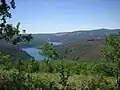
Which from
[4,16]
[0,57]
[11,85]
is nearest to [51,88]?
[11,85]

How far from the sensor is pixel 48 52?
36.7 m

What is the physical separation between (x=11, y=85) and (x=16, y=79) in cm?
132

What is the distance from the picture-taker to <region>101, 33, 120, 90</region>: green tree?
61.3 feet

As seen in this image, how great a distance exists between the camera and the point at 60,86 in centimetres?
1645

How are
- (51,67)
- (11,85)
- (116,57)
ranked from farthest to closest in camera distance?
(51,67)
(116,57)
(11,85)

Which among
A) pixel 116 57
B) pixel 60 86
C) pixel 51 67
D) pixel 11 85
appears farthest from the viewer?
pixel 51 67

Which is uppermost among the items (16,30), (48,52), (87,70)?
(16,30)

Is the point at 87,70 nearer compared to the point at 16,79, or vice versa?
the point at 16,79

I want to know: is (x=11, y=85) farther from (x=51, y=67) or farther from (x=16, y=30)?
(x=51, y=67)

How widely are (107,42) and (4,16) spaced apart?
744 centimetres

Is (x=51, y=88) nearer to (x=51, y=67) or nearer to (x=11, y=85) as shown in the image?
(x=11, y=85)

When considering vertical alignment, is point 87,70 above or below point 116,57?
below

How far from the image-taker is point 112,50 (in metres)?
19.1

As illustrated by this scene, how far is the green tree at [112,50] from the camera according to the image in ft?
61.3
